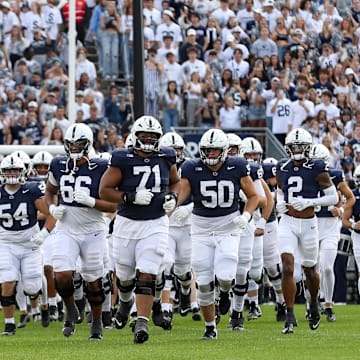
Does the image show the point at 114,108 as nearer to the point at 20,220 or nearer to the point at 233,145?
the point at 233,145

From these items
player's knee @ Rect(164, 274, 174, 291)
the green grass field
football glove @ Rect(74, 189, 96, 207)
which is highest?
football glove @ Rect(74, 189, 96, 207)

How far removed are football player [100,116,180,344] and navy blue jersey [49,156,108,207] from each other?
1.61ft

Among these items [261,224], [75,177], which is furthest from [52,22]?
[75,177]

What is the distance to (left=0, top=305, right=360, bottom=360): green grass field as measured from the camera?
10.4 meters

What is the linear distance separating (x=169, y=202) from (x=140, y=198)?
29 centimetres

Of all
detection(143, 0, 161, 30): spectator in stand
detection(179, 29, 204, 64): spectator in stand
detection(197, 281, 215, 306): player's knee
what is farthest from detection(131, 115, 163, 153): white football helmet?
detection(143, 0, 161, 30): spectator in stand

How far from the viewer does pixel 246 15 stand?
75.4ft

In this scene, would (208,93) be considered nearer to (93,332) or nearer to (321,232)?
(321,232)

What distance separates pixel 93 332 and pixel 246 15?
470 inches

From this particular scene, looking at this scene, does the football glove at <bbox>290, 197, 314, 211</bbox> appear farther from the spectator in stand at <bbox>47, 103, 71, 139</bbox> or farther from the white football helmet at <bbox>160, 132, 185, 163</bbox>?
the spectator in stand at <bbox>47, 103, 71, 139</bbox>

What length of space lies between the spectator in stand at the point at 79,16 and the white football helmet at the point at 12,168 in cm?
759

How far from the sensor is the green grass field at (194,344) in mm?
10375

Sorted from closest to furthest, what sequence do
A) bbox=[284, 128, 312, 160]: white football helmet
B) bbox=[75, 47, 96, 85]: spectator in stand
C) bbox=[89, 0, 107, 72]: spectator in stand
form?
bbox=[284, 128, 312, 160]: white football helmet, bbox=[75, 47, 96, 85]: spectator in stand, bbox=[89, 0, 107, 72]: spectator in stand

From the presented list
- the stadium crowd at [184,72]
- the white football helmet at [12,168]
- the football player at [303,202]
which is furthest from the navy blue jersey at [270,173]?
the stadium crowd at [184,72]
